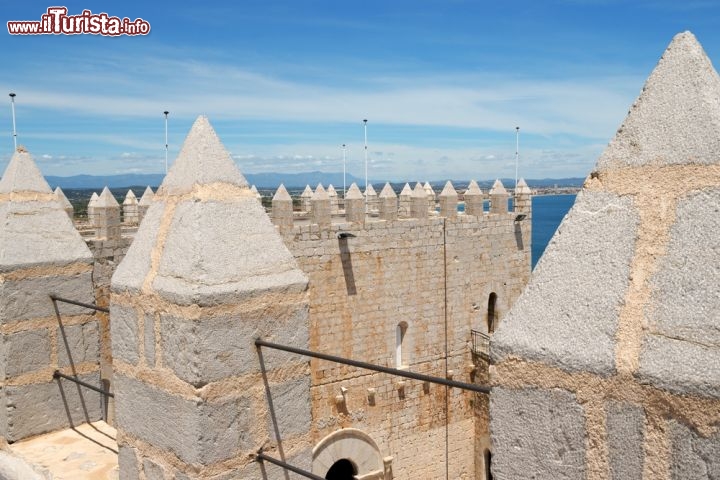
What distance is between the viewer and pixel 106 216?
963 centimetres

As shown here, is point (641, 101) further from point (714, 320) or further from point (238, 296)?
point (238, 296)

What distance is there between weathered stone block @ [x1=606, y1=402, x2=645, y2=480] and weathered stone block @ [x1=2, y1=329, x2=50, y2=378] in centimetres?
323

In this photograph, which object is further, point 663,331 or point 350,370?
point 350,370

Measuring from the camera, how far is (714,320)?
45.0 inches

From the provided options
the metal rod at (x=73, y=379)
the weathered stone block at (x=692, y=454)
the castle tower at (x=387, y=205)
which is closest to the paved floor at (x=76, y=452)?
the metal rod at (x=73, y=379)

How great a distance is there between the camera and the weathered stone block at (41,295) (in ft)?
11.6

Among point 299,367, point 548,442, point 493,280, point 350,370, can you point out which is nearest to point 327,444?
point 350,370

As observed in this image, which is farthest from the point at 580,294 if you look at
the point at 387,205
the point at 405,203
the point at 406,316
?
the point at 405,203

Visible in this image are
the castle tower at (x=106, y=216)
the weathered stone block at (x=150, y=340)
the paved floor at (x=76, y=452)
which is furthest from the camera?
the castle tower at (x=106, y=216)

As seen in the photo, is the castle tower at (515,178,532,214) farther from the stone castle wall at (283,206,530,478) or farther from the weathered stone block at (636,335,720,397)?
the weathered stone block at (636,335,720,397)

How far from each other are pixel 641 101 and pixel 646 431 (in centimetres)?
65

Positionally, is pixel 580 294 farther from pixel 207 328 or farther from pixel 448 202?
pixel 448 202

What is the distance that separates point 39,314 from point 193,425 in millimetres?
1764

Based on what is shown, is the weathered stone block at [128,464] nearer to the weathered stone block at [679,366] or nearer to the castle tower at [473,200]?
the weathered stone block at [679,366]
